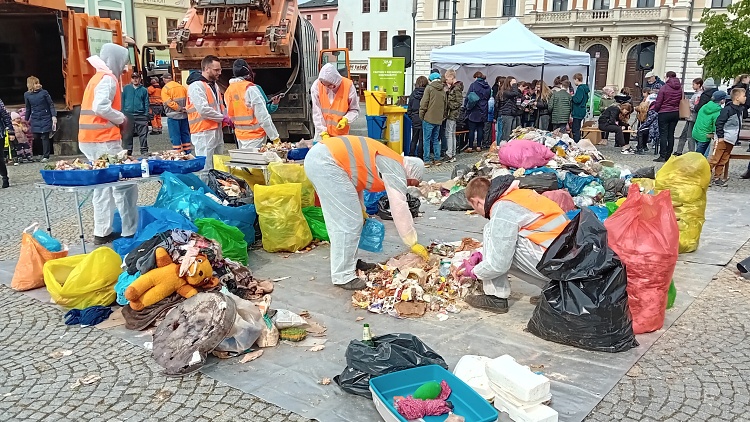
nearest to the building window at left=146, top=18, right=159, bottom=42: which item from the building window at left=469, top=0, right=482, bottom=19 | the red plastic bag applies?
→ the building window at left=469, top=0, right=482, bottom=19

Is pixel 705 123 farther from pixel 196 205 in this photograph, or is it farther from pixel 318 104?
pixel 196 205

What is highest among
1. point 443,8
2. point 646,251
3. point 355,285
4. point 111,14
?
point 443,8

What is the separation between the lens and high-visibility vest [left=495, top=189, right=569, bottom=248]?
12.5ft

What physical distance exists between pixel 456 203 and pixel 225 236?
358 centimetres

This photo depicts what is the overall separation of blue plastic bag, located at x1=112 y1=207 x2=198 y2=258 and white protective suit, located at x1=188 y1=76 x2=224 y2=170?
228 centimetres

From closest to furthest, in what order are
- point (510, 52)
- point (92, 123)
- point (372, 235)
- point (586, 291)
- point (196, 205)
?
point (586, 291), point (372, 235), point (196, 205), point (92, 123), point (510, 52)

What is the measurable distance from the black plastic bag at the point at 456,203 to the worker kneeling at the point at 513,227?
11.6ft

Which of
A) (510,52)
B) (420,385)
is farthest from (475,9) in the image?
(420,385)

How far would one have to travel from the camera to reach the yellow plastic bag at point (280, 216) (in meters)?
5.50

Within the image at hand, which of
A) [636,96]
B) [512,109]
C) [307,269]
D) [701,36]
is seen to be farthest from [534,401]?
[636,96]

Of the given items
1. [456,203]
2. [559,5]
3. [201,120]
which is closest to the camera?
[201,120]

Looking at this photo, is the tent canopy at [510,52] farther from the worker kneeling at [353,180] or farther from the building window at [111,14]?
the building window at [111,14]

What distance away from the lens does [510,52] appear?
13.3 meters

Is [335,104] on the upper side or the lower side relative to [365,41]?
lower
